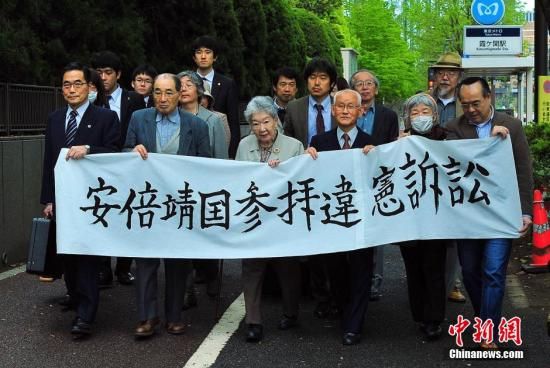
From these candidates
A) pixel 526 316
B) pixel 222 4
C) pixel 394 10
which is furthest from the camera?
pixel 394 10

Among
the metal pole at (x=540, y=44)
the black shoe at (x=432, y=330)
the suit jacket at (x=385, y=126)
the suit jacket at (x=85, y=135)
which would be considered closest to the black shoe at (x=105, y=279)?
the suit jacket at (x=85, y=135)

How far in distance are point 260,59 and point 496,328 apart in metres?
15.8

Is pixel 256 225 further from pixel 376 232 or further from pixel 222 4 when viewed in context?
pixel 222 4

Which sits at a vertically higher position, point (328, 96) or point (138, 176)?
point (328, 96)

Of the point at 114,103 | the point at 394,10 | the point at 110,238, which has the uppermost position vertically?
the point at 394,10

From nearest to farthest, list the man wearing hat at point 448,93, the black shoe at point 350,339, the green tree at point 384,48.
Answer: the black shoe at point 350,339 → the man wearing hat at point 448,93 → the green tree at point 384,48

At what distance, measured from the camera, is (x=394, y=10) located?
58.6 m

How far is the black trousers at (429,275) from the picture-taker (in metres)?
5.86

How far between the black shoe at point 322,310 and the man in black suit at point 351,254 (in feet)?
1.75

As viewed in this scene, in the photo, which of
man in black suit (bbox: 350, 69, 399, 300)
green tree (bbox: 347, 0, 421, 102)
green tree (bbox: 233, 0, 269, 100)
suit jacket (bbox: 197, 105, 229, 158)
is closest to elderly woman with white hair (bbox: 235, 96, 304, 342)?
suit jacket (bbox: 197, 105, 229, 158)

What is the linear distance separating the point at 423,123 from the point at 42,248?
2890 mm

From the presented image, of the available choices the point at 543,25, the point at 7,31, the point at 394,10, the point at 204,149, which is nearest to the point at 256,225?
the point at 204,149

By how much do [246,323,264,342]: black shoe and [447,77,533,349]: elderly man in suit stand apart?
57.6 inches

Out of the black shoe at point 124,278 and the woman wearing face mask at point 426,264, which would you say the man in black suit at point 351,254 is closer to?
the woman wearing face mask at point 426,264
